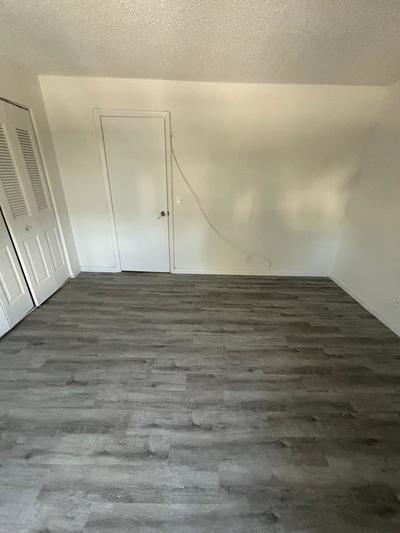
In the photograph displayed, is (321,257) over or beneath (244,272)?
over

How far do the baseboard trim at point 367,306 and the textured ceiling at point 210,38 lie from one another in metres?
2.32

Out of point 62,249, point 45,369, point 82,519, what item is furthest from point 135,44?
point 82,519

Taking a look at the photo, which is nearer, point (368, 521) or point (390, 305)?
point (368, 521)

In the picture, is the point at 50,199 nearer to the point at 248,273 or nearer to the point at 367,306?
the point at 248,273

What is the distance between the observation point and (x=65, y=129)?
269cm

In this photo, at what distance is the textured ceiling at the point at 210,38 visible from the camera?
1.37 m

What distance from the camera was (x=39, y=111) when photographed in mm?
2508

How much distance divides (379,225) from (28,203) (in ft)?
12.7

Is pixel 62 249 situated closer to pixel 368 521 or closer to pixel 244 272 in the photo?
pixel 244 272

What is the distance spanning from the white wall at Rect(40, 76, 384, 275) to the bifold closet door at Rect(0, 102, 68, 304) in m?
0.38

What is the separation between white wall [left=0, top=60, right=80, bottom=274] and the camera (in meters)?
2.14

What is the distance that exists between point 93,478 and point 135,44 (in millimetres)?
2915

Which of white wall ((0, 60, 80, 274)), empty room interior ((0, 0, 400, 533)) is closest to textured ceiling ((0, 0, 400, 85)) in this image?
empty room interior ((0, 0, 400, 533))

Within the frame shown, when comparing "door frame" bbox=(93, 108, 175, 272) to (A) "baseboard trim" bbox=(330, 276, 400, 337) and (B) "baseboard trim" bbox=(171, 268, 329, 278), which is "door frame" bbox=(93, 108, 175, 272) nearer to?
(B) "baseboard trim" bbox=(171, 268, 329, 278)
